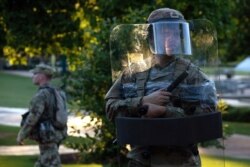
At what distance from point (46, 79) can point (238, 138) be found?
9.62 m

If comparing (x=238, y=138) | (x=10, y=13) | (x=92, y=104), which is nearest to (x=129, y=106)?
(x=92, y=104)

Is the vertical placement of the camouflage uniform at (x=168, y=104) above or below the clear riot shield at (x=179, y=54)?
below

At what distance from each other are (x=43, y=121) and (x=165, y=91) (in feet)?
13.4

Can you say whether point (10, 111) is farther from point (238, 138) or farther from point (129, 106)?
point (129, 106)

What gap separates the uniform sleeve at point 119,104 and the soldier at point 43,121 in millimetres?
3615

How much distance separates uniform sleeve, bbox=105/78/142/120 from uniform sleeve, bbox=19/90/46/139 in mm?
3602

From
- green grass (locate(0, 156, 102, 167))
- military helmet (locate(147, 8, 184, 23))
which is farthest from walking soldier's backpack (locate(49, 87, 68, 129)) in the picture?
military helmet (locate(147, 8, 184, 23))

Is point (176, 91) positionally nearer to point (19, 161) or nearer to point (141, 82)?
point (141, 82)

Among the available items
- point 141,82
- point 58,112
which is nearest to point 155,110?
point 141,82

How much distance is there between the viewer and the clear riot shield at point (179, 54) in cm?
348

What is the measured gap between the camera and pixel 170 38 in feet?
11.4

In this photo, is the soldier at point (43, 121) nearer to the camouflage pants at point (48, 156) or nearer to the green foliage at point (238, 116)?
the camouflage pants at point (48, 156)

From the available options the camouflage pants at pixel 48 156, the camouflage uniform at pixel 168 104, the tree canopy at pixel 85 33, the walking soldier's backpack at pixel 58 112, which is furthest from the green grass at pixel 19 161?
the camouflage uniform at pixel 168 104

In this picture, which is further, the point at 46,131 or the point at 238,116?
the point at 238,116
